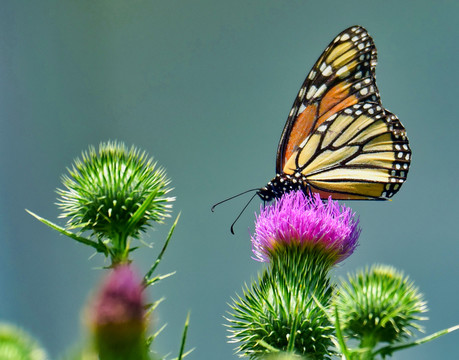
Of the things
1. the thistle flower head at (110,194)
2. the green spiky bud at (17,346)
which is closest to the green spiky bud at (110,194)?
the thistle flower head at (110,194)

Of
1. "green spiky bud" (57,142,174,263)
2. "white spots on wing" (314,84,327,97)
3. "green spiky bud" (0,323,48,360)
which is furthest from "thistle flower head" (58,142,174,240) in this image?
"white spots on wing" (314,84,327,97)

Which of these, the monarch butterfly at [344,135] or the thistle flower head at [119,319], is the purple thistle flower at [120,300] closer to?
the thistle flower head at [119,319]

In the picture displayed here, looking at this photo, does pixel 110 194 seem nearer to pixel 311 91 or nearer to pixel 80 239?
pixel 80 239

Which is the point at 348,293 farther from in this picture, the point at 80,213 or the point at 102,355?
the point at 102,355

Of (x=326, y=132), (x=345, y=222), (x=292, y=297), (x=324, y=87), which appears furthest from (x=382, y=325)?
(x=324, y=87)

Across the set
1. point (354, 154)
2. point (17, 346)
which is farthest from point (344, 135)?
point (17, 346)
